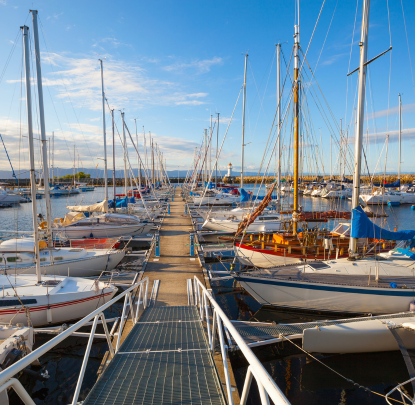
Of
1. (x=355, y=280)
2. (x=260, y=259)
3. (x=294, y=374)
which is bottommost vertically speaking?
(x=294, y=374)

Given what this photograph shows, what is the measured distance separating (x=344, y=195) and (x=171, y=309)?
5278 cm

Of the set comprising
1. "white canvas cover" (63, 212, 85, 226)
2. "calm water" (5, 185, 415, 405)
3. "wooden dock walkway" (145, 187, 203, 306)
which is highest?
"white canvas cover" (63, 212, 85, 226)

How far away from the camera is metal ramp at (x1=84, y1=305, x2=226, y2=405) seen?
145 inches

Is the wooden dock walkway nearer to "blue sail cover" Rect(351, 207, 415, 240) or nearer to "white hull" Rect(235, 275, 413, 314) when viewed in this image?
"white hull" Rect(235, 275, 413, 314)

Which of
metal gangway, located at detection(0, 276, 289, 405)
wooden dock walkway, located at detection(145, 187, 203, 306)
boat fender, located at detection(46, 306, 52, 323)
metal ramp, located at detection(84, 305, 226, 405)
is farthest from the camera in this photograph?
wooden dock walkway, located at detection(145, 187, 203, 306)

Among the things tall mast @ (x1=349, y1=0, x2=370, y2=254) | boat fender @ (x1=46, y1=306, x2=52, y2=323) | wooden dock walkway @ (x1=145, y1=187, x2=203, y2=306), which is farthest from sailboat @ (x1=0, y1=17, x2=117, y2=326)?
tall mast @ (x1=349, y1=0, x2=370, y2=254)

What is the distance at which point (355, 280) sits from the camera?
9961 millimetres

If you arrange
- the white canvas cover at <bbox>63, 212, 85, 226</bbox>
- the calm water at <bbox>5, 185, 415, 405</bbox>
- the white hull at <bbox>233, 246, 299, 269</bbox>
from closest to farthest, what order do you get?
the calm water at <bbox>5, 185, 415, 405</bbox>
the white hull at <bbox>233, 246, 299, 269</bbox>
the white canvas cover at <bbox>63, 212, 85, 226</bbox>

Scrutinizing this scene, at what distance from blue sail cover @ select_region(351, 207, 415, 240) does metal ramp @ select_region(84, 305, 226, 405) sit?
709cm

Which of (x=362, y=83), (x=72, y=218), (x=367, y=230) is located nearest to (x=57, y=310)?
(x=367, y=230)

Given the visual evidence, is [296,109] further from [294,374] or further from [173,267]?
[294,374]

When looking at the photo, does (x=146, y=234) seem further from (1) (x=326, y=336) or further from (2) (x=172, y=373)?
(2) (x=172, y=373)

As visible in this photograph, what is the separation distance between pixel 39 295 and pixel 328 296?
9.50 meters

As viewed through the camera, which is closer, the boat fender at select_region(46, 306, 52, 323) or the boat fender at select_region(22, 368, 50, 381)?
the boat fender at select_region(22, 368, 50, 381)
